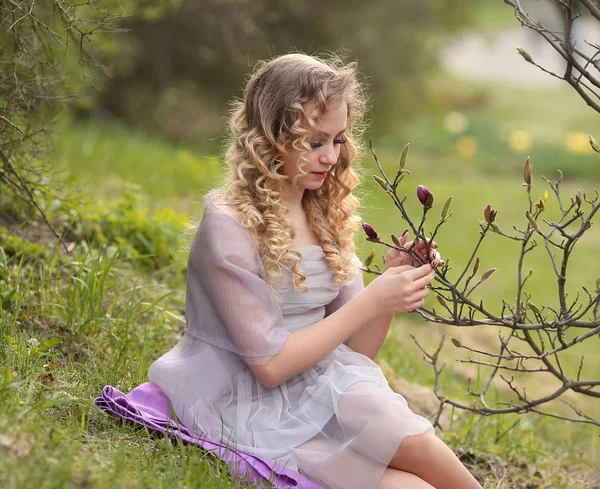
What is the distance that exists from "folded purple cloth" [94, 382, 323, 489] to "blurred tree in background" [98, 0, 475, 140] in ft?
22.6

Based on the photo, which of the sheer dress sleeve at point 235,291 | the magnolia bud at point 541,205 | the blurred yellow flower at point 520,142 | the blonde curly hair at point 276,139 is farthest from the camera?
the blurred yellow flower at point 520,142

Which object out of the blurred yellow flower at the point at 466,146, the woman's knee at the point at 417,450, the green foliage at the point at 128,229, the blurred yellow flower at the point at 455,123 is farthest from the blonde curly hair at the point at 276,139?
the blurred yellow flower at the point at 455,123

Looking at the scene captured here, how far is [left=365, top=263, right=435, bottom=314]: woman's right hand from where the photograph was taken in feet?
7.88

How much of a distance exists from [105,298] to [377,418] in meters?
1.58

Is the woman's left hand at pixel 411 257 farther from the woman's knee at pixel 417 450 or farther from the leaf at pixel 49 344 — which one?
the leaf at pixel 49 344

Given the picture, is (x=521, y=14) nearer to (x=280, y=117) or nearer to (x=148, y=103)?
(x=280, y=117)

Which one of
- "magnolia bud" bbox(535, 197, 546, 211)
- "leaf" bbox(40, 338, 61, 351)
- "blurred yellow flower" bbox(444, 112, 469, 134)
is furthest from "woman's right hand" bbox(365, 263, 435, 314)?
"blurred yellow flower" bbox(444, 112, 469, 134)

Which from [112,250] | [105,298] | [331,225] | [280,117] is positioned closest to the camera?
[280,117]

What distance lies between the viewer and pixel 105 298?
3484 mm

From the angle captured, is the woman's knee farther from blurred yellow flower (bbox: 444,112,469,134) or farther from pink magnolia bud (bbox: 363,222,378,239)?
blurred yellow flower (bbox: 444,112,469,134)

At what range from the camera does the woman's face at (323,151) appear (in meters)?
2.51

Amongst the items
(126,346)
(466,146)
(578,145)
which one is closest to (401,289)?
(126,346)

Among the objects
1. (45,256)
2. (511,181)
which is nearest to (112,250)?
(45,256)

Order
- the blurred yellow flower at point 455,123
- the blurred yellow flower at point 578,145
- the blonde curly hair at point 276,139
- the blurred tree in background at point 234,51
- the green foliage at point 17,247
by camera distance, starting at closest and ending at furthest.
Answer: the blonde curly hair at point 276,139 → the green foliage at point 17,247 → the blurred tree in background at point 234,51 → the blurred yellow flower at point 578,145 → the blurred yellow flower at point 455,123
